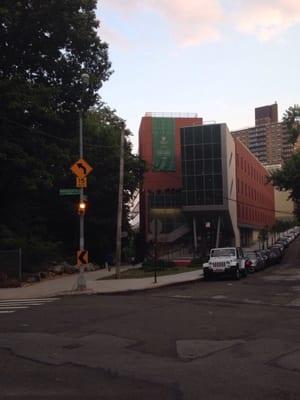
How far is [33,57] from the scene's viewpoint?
37.9 meters

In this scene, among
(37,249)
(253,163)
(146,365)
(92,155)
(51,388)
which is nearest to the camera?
(51,388)

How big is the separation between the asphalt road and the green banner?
2661 inches

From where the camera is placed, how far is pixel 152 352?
1002 cm

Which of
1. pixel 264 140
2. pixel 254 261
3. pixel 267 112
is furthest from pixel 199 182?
pixel 267 112

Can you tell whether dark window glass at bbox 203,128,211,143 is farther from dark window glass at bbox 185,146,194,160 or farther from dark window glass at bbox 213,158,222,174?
dark window glass at bbox 213,158,222,174

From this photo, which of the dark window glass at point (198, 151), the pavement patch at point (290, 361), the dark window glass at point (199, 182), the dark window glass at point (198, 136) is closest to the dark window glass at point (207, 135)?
the dark window glass at point (198, 136)

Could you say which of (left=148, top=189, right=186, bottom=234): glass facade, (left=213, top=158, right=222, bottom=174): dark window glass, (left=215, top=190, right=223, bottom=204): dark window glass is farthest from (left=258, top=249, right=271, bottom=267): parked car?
(left=148, top=189, right=186, bottom=234): glass facade

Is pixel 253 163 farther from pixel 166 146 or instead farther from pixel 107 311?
pixel 107 311

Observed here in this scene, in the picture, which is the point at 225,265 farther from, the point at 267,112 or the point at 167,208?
the point at 267,112

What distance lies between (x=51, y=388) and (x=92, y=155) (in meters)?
43.6

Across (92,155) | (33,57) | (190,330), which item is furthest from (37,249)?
(190,330)

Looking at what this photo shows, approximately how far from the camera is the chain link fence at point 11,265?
1160 inches

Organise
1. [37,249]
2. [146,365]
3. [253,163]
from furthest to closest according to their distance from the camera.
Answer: [253,163] < [37,249] < [146,365]

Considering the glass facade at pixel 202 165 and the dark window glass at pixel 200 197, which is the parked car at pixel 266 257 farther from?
the dark window glass at pixel 200 197
